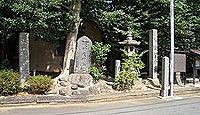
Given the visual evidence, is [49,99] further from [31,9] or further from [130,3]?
→ [130,3]

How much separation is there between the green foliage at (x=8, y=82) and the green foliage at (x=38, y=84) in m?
0.59

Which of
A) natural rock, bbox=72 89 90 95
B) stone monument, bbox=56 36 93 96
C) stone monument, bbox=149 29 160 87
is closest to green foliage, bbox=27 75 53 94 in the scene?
stone monument, bbox=56 36 93 96

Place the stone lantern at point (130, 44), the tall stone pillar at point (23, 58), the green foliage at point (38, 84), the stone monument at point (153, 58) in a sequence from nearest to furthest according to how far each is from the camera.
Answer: the green foliage at point (38, 84) → the tall stone pillar at point (23, 58) → the stone lantern at point (130, 44) → the stone monument at point (153, 58)

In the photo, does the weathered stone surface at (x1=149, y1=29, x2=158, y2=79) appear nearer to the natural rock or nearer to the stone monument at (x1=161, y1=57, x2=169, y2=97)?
the stone monument at (x1=161, y1=57, x2=169, y2=97)

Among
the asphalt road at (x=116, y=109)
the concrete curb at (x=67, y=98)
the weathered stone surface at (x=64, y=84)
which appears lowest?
the asphalt road at (x=116, y=109)

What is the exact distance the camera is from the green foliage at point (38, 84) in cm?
1359

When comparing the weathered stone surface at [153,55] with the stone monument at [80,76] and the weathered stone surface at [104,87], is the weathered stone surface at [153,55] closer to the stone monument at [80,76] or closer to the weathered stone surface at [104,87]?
the weathered stone surface at [104,87]

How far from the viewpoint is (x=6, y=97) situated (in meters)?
12.8

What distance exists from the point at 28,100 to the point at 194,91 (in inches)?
362

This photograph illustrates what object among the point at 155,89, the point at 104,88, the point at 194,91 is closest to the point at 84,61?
the point at 104,88

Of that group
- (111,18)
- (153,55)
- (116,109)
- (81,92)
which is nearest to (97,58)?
(81,92)

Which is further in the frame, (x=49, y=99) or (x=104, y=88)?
(x=104, y=88)

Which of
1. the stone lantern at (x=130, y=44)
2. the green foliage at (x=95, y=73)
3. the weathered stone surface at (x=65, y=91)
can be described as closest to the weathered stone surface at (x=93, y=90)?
the weathered stone surface at (x=65, y=91)

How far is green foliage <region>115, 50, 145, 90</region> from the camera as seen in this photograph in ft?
50.7
